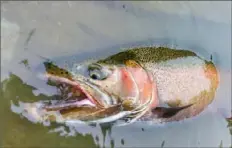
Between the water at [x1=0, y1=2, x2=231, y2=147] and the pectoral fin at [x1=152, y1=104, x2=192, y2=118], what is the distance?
0.18ft

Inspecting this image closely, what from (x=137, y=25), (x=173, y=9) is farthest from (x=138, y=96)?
(x=173, y=9)

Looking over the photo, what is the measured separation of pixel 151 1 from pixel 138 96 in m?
0.52

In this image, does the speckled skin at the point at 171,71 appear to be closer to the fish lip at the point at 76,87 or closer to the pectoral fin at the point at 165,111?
the pectoral fin at the point at 165,111

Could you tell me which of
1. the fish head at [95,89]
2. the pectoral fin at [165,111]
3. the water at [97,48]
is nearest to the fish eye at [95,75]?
the fish head at [95,89]

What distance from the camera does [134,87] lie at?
2.06m

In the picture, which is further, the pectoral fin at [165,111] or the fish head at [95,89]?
the pectoral fin at [165,111]

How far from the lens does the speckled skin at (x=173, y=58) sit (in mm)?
2178

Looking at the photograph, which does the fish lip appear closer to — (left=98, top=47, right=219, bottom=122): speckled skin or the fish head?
the fish head

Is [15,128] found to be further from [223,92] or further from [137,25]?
[223,92]

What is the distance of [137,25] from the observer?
2.29 m

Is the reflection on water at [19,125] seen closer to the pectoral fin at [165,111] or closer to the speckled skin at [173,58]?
the speckled skin at [173,58]

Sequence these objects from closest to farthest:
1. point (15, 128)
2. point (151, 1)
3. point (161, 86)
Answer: point (15, 128), point (161, 86), point (151, 1)

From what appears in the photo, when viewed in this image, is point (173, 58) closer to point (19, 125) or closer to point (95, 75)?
point (95, 75)

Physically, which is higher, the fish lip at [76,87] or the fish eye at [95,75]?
the fish eye at [95,75]
